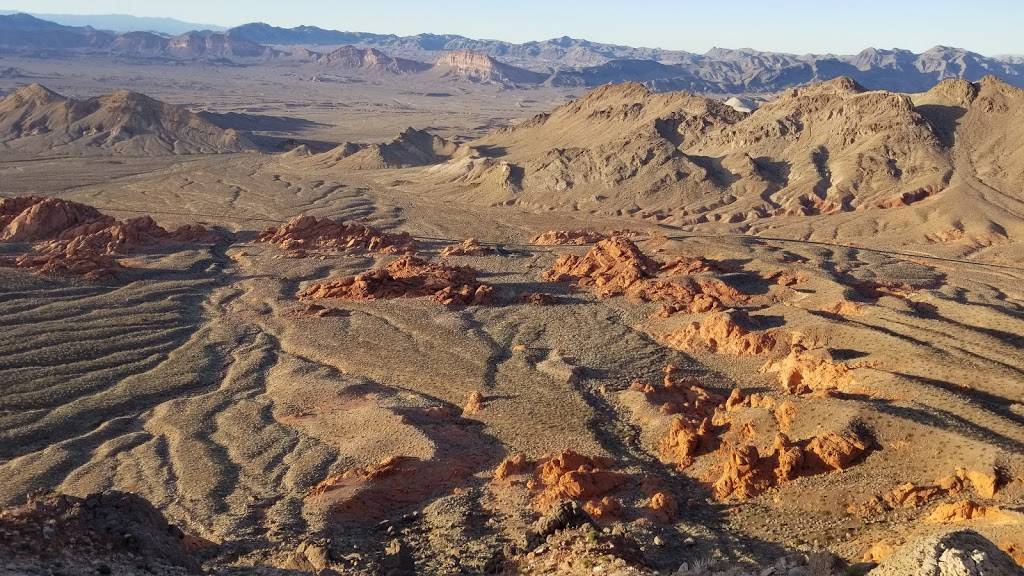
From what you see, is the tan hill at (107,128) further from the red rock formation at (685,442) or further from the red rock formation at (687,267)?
the red rock formation at (685,442)

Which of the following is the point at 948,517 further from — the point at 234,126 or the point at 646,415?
the point at 234,126

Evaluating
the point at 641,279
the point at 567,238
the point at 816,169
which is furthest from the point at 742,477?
the point at 816,169

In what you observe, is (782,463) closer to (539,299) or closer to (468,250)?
(539,299)

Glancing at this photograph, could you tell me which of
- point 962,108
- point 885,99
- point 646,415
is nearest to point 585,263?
point 646,415

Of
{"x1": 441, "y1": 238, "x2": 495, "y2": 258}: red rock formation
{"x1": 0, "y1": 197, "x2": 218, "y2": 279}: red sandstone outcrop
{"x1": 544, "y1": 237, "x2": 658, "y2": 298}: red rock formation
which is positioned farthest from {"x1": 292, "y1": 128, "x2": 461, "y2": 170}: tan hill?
{"x1": 544, "y1": 237, "x2": 658, "y2": 298}: red rock formation

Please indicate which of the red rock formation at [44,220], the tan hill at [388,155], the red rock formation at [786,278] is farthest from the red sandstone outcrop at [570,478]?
the tan hill at [388,155]

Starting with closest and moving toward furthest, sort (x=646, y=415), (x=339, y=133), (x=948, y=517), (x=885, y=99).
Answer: (x=948, y=517), (x=646, y=415), (x=885, y=99), (x=339, y=133)
